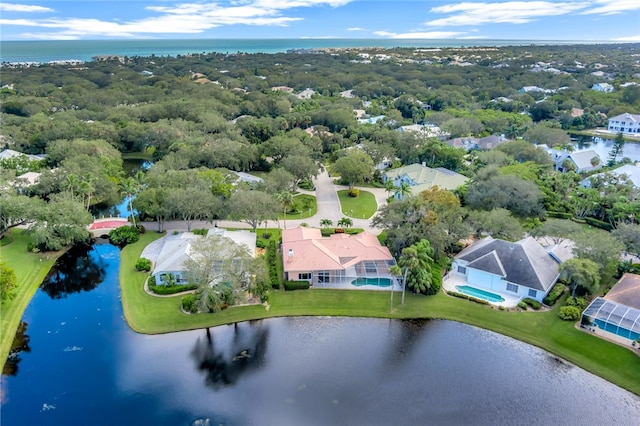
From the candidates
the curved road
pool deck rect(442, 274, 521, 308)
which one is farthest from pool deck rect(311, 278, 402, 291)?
the curved road

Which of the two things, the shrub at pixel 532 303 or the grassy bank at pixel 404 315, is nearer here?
the grassy bank at pixel 404 315

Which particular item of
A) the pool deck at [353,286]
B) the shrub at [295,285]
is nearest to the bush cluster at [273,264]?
the shrub at [295,285]

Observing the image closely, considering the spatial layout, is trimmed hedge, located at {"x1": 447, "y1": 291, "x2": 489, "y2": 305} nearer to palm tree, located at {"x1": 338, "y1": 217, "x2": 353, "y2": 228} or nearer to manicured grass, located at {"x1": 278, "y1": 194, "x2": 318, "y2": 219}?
palm tree, located at {"x1": 338, "y1": 217, "x2": 353, "y2": 228}

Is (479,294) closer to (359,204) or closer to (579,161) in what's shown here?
(359,204)

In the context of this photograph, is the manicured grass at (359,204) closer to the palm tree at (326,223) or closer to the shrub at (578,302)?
the palm tree at (326,223)

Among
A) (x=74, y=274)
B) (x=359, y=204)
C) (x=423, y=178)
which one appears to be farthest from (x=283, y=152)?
(x=74, y=274)

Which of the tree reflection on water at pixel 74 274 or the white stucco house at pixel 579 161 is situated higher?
the white stucco house at pixel 579 161

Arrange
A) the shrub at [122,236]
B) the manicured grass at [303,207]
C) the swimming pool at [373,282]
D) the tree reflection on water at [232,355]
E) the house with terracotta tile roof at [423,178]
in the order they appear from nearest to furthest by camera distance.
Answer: the tree reflection on water at [232,355], the swimming pool at [373,282], the shrub at [122,236], the manicured grass at [303,207], the house with terracotta tile roof at [423,178]
